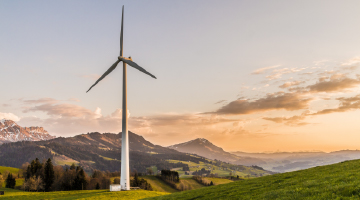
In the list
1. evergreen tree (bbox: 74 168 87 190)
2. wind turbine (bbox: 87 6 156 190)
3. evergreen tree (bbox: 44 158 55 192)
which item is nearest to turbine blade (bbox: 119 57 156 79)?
wind turbine (bbox: 87 6 156 190)

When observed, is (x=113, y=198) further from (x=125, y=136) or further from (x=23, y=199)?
(x=23, y=199)

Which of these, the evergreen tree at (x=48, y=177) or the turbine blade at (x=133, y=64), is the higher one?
the turbine blade at (x=133, y=64)

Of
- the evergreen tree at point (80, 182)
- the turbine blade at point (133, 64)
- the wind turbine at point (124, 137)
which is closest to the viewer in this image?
the wind turbine at point (124, 137)

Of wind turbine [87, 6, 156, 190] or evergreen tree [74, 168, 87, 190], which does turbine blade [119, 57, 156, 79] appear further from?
evergreen tree [74, 168, 87, 190]

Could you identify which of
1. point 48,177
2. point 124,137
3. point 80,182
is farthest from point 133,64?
point 48,177

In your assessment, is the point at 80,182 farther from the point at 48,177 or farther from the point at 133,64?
the point at 133,64

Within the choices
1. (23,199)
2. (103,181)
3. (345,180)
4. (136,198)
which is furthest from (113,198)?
(103,181)

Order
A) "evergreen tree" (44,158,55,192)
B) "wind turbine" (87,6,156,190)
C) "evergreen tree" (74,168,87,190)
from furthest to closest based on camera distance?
1. "evergreen tree" (74,168,87,190)
2. "evergreen tree" (44,158,55,192)
3. "wind turbine" (87,6,156,190)

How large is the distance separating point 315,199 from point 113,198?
45.1 meters

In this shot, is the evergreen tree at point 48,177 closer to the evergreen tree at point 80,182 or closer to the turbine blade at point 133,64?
the evergreen tree at point 80,182

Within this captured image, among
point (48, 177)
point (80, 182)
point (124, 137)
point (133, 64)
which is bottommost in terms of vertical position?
point (80, 182)

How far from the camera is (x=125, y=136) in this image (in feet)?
224

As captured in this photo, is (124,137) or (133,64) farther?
(133,64)

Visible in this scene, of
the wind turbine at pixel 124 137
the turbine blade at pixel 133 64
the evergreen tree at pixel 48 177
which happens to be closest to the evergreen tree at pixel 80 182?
the evergreen tree at pixel 48 177
